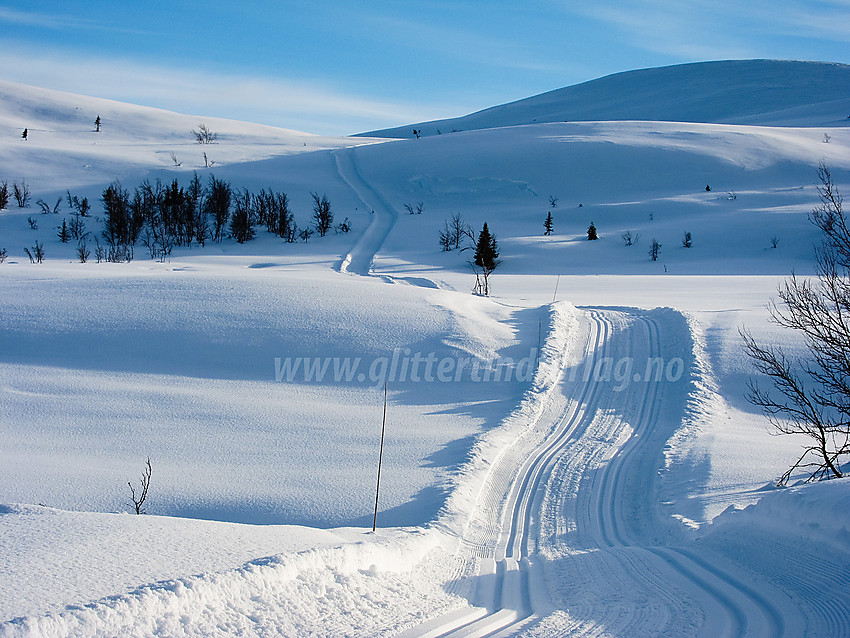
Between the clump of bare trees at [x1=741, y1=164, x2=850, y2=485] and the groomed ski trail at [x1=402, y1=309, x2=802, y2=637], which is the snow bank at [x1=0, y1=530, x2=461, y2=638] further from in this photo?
the clump of bare trees at [x1=741, y1=164, x2=850, y2=485]

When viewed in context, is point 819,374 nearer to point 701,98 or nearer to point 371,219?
point 371,219

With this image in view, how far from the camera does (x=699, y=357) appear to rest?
13219mm

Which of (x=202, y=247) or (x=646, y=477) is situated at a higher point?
(x=202, y=247)

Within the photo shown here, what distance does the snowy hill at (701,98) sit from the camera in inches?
2982

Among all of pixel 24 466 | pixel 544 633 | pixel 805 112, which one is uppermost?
pixel 805 112

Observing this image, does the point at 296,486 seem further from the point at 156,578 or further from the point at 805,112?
the point at 805,112

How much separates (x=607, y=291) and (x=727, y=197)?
71.1ft

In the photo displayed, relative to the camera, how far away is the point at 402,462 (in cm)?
902

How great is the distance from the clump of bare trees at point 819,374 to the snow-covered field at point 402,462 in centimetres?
50

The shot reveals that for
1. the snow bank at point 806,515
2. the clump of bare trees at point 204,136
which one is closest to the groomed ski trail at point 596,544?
the snow bank at point 806,515

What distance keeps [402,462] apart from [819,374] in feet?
26.9

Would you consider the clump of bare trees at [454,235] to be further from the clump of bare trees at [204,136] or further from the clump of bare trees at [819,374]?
the clump of bare trees at [204,136]

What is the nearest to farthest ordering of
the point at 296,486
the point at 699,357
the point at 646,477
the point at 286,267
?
the point at 296,486 → the point at 646,477 → the point at 699,357 → the point at 286,267

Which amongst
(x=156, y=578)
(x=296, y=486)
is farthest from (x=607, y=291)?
(x=156, y=578)
